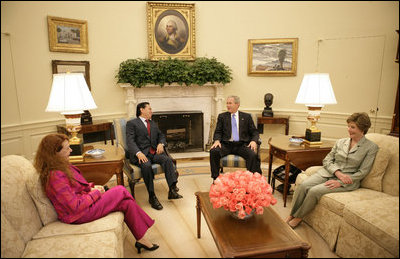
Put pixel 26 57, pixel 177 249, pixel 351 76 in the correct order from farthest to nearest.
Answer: pixel 351 76 < pixel 26 57 < pixel 177 249

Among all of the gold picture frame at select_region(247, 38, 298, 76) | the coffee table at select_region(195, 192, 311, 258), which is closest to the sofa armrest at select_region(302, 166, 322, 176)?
the coffee table at select_region(195, 192, 311, 258)

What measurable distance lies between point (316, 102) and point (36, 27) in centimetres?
452

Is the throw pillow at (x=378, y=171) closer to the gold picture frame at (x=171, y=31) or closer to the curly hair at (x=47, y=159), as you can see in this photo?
the curly hair at (x=47, y=159)

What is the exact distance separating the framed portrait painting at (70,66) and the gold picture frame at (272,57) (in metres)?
3.27

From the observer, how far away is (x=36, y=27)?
429 centimetres

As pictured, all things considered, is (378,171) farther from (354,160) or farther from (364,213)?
(364,213)

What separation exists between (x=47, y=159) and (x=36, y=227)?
1.57ft

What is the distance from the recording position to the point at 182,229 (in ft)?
8.55

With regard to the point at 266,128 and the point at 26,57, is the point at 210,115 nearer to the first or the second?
the point at 266,128

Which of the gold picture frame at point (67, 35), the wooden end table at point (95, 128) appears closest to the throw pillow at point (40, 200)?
the wooden end table at point (95, 128)

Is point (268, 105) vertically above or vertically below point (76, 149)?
above

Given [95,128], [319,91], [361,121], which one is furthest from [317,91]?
[95,128]

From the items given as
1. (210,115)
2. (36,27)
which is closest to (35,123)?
(36,27)

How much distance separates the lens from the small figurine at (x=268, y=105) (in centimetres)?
518
